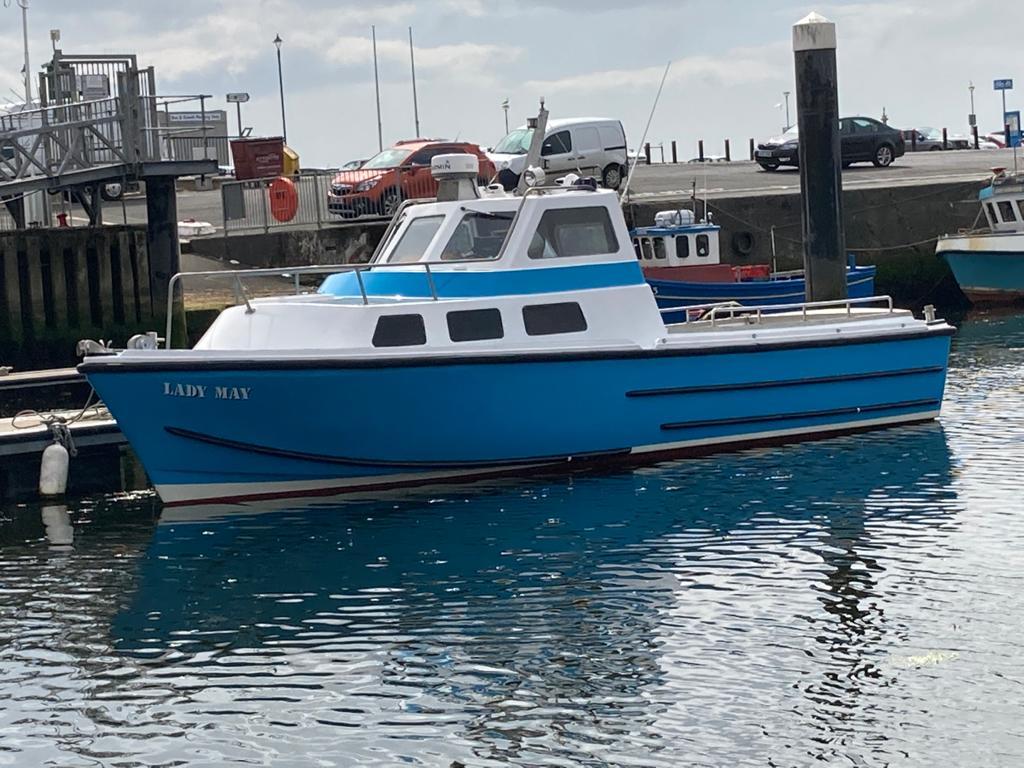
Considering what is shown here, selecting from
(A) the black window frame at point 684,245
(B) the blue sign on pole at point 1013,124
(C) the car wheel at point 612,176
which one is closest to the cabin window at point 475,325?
(A) the black window frame at point 684,245

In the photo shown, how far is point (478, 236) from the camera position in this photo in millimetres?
15562

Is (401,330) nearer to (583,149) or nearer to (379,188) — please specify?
(379,188)

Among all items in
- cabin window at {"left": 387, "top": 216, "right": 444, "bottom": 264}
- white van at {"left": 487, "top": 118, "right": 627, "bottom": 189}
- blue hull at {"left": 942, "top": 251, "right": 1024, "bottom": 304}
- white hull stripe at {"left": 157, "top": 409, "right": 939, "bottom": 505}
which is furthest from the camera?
white van at {"left": 487, "top": 118, "right": 627, "bottom": 189}

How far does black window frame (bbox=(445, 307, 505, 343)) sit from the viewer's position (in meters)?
14.8

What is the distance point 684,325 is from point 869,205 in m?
16.6

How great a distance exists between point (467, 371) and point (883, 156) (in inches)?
1111

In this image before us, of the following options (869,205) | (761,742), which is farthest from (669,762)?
(869,205)

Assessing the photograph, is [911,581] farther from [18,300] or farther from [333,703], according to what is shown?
[18,300]

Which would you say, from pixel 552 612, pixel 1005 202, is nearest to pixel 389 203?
pixel 1005 202

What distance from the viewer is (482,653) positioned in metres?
10.2

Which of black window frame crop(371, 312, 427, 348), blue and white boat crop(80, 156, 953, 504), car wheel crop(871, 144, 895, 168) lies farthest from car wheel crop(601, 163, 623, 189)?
black window frame crop(371, 312, 427, 348)

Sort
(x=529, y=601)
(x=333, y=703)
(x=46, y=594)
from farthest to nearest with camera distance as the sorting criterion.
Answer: (x=46, y=594) < (x=529, y=601) < (x=333, y=703)

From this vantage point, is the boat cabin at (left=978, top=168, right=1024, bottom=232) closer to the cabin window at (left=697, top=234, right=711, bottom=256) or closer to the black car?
the cabin window at (left=697, top=234, right=711, bottom=256)

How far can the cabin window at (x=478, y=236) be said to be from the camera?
15.5 meters
